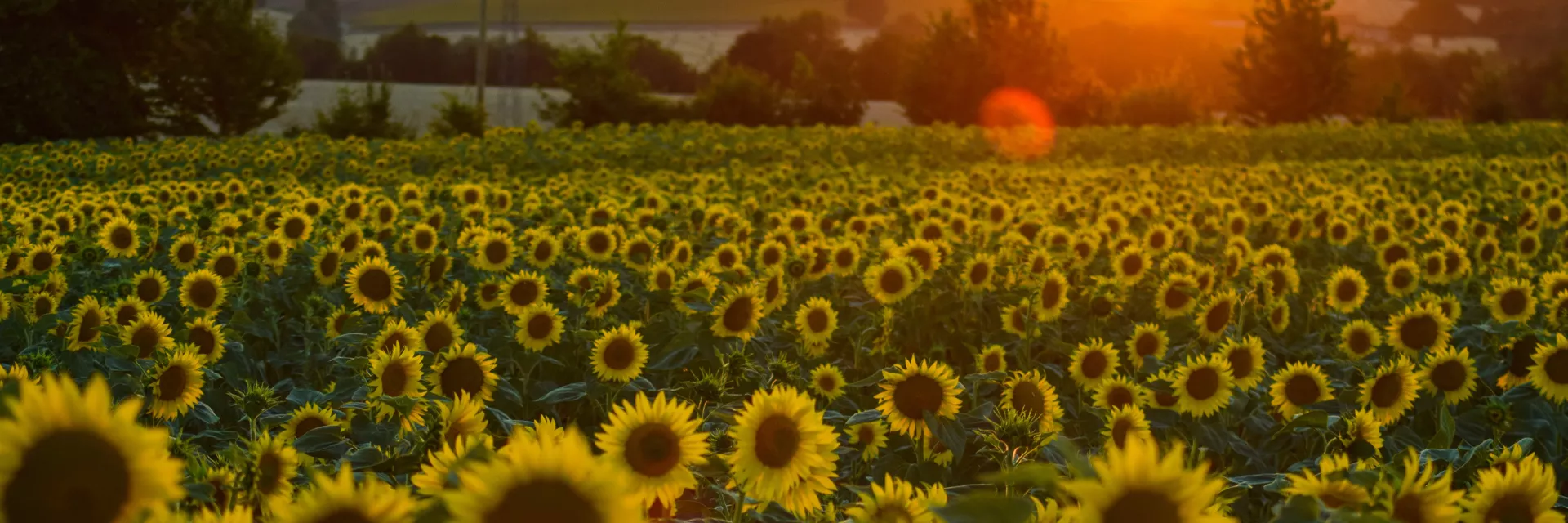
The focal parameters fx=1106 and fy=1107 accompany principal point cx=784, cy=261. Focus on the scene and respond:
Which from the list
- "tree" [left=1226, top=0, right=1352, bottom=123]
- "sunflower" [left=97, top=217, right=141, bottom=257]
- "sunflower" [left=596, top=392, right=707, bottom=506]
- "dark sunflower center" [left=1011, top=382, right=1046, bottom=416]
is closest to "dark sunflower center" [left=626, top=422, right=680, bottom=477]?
"sunflower" [left=596, top=392, right=707, bottom=506]

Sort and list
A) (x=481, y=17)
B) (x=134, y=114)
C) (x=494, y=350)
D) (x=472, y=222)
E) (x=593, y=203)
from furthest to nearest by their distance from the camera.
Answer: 1. (x=481, y=17)
2. (x=134, y=114)
3. (x=593, y=203)
4. (x=472, y=222)
5. (x=494, y=350)

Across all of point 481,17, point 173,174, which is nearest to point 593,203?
point 173,174

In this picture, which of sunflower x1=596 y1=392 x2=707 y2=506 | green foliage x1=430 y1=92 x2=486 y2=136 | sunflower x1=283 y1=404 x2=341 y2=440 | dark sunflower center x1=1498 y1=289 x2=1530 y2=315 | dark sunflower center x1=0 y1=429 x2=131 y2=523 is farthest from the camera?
green foliage x1=430 y1=92 x2=486 y2=136

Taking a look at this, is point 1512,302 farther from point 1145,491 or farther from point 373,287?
point 373,287

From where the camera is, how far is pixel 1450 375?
12.1 ft

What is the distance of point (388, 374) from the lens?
9.37 ft

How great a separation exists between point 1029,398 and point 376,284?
276 centimetres

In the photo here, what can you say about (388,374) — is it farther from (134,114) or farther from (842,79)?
(842,79)

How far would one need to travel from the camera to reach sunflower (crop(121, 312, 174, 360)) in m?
3.39

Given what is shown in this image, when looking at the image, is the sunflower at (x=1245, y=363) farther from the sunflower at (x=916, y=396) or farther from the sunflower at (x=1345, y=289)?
the sunflower at (x=1345, y=289)

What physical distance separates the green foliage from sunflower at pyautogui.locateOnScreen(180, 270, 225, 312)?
76.4 ft

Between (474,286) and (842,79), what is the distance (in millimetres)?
49024

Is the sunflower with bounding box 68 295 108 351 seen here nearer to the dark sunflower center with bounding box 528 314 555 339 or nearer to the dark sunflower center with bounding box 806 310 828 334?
the dark sunflower center with bounding box 528 314 555 339

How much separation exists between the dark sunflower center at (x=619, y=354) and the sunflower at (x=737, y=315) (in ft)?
1.83
